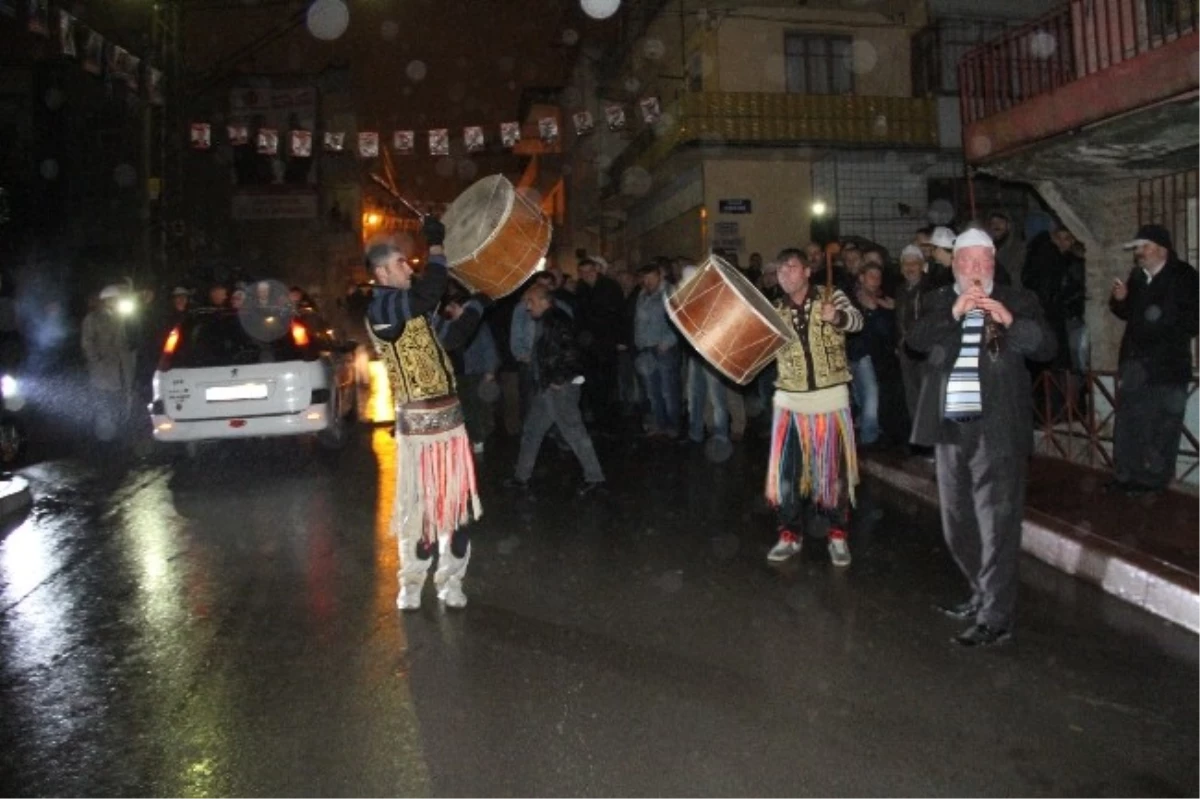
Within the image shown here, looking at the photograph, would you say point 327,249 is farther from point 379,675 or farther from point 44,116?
point 379,675

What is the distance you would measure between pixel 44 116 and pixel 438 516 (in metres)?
31.2

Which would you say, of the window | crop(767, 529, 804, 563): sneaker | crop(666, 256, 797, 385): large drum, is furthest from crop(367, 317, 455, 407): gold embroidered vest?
the window

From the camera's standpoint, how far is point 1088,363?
1169 cm

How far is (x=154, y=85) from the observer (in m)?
17.1

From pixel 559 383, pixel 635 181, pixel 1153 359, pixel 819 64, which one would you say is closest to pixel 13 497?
pixel 559 383

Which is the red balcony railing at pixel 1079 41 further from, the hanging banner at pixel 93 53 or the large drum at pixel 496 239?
the hanging banner at pixel 93 53

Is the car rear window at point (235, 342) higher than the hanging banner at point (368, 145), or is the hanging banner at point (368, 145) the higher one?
the hanging banner at point (368, 145)

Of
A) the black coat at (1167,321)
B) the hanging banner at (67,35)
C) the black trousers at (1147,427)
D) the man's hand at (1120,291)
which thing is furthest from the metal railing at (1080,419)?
the hanging banner at (67,35)

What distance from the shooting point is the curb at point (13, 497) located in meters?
9.52

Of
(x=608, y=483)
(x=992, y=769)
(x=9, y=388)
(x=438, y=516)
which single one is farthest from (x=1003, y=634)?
(x=9, y=388)

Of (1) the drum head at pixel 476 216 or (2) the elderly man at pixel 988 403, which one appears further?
(1) the drum head at pixel 476 216

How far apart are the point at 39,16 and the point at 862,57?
695 inches

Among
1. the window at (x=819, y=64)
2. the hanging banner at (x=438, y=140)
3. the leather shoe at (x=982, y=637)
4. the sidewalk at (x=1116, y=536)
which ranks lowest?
the leather shoe at (x=982, y=637)

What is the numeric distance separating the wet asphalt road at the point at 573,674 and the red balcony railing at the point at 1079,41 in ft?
16.3
